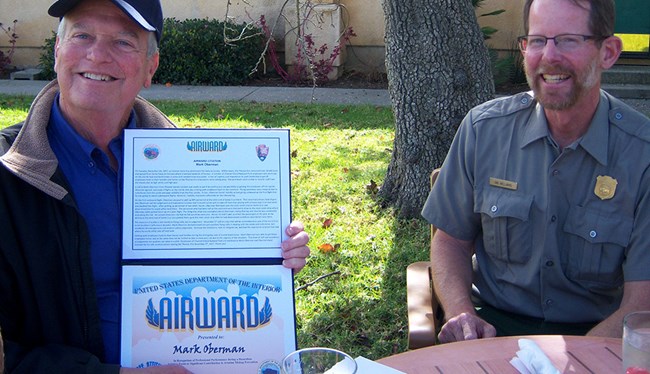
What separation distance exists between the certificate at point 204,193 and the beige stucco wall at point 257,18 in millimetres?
9589

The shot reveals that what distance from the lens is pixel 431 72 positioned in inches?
211

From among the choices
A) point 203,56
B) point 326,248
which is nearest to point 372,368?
point 326,248

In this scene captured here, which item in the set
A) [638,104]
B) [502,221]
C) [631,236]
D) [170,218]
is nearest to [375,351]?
[502,221]

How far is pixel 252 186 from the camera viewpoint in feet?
8.00

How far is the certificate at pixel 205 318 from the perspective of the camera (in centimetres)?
235

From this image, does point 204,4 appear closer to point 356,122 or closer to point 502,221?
point 356,122

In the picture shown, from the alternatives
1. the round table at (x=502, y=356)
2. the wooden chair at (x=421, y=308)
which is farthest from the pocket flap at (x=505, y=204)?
the round table at (x=502, y=356)

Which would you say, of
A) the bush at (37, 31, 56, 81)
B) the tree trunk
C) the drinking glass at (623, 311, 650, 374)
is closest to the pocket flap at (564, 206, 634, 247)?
the drinking glass at (623, 311, 650, 374)

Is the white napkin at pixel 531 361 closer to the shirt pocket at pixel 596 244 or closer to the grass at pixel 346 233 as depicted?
the shirt pocket at pixel 596 244

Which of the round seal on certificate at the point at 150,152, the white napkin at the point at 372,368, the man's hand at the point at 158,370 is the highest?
the round seal on certificate at the point at 150,152

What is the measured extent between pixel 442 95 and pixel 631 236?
2.72 metres

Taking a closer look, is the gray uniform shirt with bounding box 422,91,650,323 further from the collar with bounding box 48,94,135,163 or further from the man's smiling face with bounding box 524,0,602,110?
the collar with bounding box 48,94,135,163

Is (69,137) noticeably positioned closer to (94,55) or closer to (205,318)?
(94,55)

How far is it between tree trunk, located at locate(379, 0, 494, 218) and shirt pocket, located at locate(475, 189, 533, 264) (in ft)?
8.04
